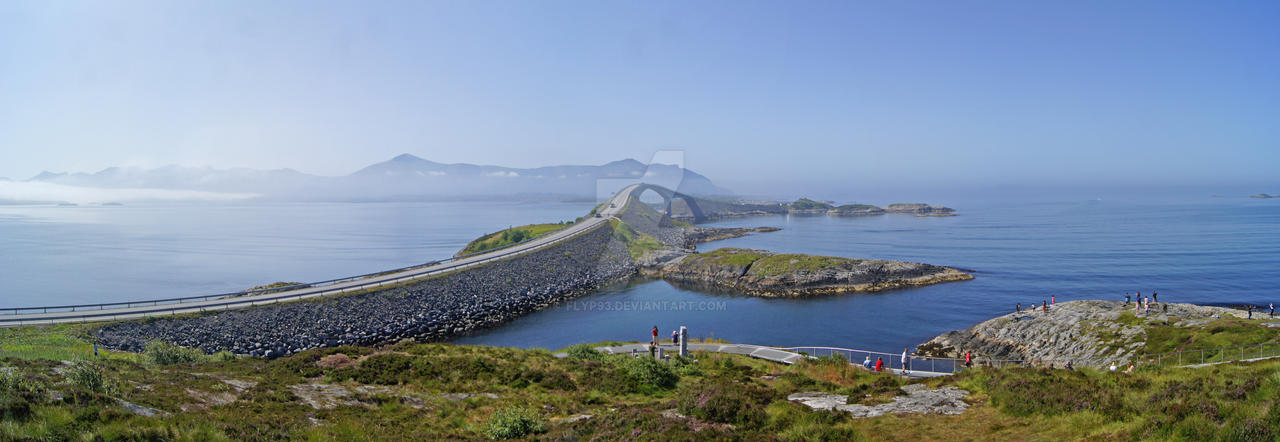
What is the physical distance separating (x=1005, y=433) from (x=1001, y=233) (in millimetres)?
111100

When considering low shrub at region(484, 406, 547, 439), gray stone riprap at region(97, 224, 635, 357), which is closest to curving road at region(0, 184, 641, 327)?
gray stone riprap at region(97, 224, 635, 357)

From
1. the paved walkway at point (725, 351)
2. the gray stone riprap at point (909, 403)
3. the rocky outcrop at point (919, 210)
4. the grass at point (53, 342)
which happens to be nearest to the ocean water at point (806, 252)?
the paved walkway at point (725, 351)

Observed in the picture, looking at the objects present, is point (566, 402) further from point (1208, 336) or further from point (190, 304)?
point (190, 304)

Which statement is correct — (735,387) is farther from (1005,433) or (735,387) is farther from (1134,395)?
(1134,395)

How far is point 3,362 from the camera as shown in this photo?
A: 42.8 feet

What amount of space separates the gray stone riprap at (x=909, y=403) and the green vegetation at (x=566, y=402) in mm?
373

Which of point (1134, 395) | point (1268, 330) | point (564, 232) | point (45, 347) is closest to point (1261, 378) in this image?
point (1134, 395)

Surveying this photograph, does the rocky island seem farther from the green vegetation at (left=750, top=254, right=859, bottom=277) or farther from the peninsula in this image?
the green vegetation at (left=750, top=254, right=859, bottom=277)

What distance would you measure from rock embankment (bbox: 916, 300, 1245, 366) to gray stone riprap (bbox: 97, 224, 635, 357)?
100.0 ft

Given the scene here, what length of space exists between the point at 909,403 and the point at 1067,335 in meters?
23.4

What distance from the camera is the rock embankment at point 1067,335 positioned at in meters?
26.1

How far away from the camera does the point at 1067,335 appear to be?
1157 inches

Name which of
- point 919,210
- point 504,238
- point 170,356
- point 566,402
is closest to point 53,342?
point 170,356

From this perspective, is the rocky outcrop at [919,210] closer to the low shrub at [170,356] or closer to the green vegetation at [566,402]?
the green vegetation at [566,402]
